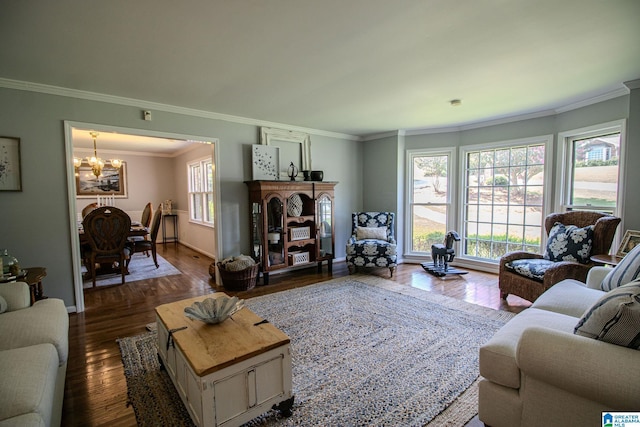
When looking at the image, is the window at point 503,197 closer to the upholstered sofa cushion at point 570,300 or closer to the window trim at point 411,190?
the window trim at point 411,190

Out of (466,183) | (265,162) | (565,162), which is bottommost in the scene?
(466,183)

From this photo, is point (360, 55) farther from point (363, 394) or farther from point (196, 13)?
point (363, 394)

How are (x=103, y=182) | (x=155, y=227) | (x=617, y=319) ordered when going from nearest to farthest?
(x=617, y=319), (x=155, y=227), (x=103, y=182)

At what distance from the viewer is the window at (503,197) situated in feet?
14.3

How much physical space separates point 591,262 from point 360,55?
3.08m

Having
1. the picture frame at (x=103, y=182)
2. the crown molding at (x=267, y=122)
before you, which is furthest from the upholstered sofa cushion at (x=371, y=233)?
the picture frame at (x=103, y=182)

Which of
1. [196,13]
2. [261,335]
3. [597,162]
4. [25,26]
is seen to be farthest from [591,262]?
[25,26]

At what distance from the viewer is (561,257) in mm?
3234

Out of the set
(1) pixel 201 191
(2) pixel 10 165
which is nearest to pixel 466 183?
(1) pixel 201 191

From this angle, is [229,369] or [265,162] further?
[265,162]

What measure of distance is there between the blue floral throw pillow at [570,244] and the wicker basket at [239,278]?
3565mm

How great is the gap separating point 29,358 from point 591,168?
5.48 m

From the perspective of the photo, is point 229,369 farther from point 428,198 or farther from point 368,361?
point 428,198

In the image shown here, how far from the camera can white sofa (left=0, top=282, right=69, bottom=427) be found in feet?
3.83
